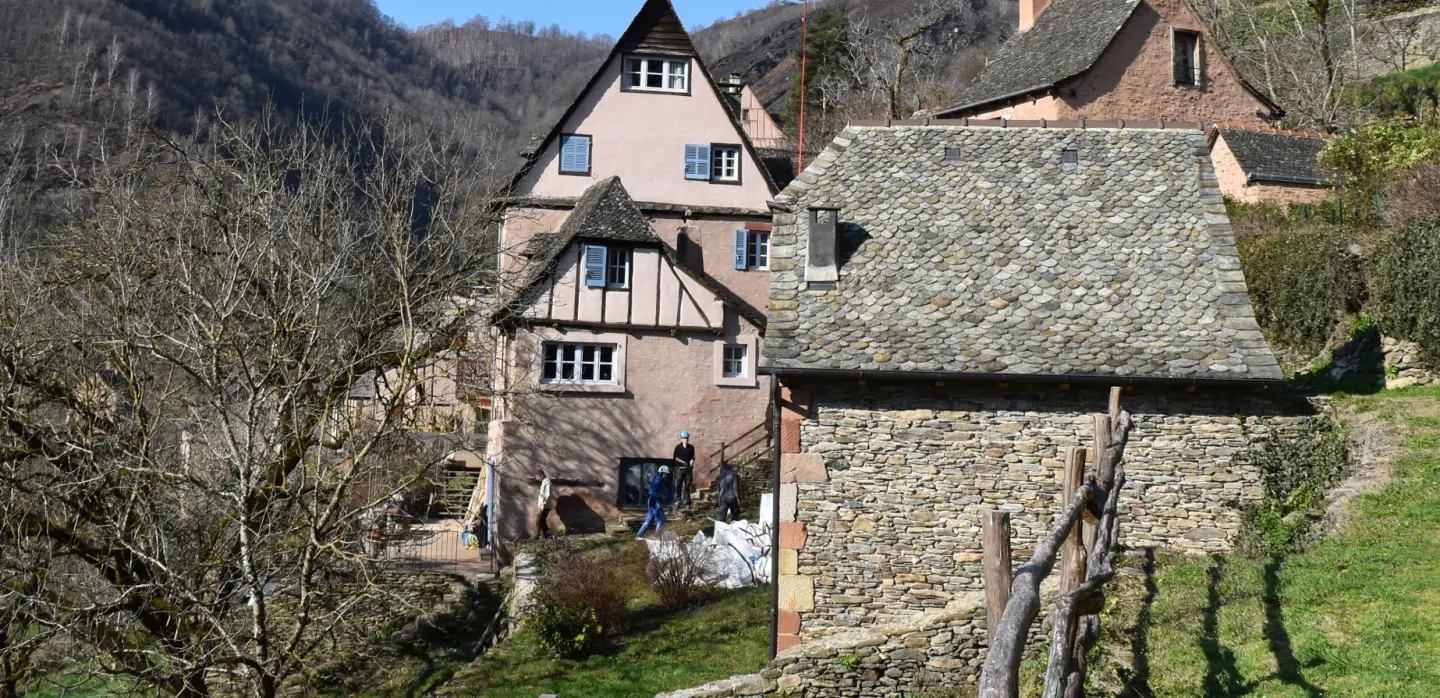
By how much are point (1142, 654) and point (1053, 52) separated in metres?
23.6

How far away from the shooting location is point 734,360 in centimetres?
2962

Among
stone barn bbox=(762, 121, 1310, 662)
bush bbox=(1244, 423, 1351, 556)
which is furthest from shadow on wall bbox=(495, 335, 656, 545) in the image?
bush bbox=(1244, 423, 1351, 556)

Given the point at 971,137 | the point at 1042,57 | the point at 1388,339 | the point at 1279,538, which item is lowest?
the point at 1279,538

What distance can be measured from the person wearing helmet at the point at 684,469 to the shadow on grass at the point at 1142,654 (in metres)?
14.8

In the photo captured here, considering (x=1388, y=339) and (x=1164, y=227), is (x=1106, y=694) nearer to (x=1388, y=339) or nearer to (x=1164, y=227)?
(x=1164, y=227)

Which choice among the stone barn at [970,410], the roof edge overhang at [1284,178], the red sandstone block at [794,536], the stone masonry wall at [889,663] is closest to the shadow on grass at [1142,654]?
the stone masonry wall at [889,663]

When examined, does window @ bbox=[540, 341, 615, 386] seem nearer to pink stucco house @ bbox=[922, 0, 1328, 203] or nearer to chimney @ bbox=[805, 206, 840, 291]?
pink stucco house @ bbox=[922, 0, 1328, 203]

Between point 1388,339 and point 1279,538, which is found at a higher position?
point 1388,339

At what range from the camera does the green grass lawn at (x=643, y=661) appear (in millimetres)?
16922

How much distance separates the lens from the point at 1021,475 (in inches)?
580

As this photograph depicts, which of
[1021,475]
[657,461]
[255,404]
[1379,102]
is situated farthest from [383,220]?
[1379,102]

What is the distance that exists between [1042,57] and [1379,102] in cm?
1797

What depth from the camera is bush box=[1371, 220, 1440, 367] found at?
1828 cm

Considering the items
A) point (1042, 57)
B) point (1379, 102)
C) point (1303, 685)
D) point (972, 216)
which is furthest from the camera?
point (1379, 102)
